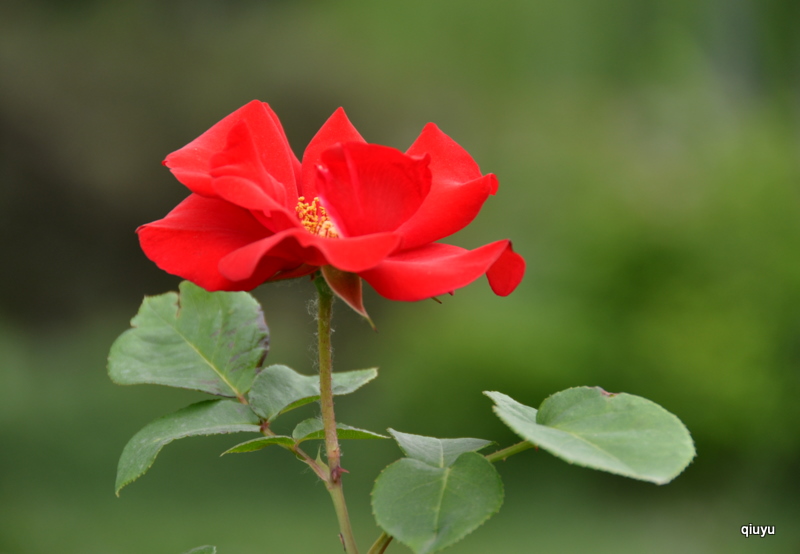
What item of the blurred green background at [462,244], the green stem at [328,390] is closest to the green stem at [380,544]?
the green stem at [328,390]

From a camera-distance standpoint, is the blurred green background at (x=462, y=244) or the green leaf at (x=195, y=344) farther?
the blurred green background at (x=462, y=244)

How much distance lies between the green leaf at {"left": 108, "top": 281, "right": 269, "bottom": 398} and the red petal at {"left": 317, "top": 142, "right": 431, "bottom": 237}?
0.33 feet

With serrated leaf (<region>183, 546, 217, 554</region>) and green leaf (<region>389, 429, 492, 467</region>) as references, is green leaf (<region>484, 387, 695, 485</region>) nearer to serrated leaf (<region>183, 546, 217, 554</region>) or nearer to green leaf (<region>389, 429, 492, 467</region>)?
green leaf (<region>389, 429, 492, 467</region>)

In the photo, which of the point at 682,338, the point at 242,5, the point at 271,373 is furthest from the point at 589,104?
the point at 271,373

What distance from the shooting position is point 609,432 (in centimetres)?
24

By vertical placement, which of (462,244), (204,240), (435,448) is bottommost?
(462,244)

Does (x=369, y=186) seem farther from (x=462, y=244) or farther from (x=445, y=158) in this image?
(x=462, y=244)

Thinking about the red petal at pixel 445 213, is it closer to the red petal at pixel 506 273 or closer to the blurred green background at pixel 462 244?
→ the red petal at pixel 506 273

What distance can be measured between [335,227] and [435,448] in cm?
10

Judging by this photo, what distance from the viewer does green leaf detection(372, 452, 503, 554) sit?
22 centimetres

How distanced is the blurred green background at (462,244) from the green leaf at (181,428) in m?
1.33

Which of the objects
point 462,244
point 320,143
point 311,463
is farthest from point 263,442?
point 462,244

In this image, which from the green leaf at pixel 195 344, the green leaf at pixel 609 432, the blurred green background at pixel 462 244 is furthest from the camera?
the blurred green background at pixel 462 244

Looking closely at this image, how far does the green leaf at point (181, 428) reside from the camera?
28 centimetres
